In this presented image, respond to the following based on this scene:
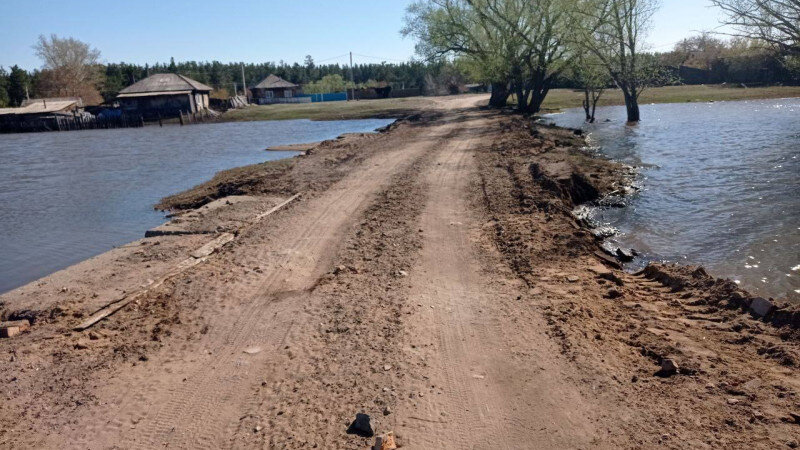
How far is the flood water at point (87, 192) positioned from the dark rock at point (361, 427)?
7.54 metres

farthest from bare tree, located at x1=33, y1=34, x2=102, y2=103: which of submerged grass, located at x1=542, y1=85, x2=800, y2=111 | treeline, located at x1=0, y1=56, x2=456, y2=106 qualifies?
submerged grass, located at x1=542, y1=85, x2=800, y2=111

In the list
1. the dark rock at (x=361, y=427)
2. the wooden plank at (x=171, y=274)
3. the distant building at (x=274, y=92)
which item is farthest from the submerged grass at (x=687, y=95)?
the distant building at (x=274, y=92)

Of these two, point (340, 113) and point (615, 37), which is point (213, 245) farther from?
point (340, 113)

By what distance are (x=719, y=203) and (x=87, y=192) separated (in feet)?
57.1

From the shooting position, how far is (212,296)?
6.80 meters

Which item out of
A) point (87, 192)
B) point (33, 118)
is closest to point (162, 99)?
point (33, 118)

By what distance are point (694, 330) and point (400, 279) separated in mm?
3112

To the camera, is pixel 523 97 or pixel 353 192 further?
pixel 523 97

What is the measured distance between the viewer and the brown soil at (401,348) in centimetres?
407

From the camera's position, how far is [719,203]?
1200cm

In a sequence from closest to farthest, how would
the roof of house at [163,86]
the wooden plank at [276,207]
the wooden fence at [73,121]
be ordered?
1. the wooden plank at [276,207]
2. the wooden fence at [73,121]
3. the roof of house at [163,86]

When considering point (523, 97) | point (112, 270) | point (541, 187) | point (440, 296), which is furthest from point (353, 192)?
point (523, 97)

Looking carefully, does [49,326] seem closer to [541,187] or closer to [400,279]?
[400,279]

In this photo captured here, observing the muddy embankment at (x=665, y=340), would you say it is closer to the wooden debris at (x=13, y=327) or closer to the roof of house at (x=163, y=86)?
the wooden debris at (x=13, y=327)
